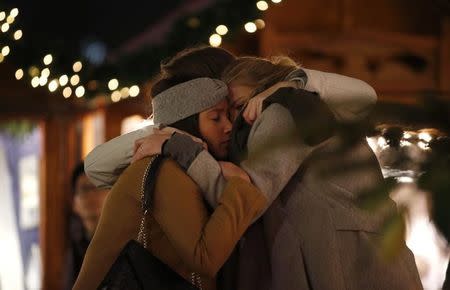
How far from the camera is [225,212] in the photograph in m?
2.00

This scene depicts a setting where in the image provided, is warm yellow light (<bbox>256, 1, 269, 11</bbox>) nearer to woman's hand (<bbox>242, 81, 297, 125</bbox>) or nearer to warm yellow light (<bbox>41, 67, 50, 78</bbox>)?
warm yellow light (<bbox>41, 67, 50, 78</bbox>)

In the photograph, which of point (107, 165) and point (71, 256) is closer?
point (107, 165)

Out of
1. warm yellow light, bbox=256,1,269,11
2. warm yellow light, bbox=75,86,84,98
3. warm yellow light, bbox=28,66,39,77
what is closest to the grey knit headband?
warm yellow light, bbox=256,1,269,11

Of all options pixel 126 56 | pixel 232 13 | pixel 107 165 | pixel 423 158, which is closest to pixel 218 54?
pixel 107 165

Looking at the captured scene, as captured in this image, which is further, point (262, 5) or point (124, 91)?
point (124, 91)

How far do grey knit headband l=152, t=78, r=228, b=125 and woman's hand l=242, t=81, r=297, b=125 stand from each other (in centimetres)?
12

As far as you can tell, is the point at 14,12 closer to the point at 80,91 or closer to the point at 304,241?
the point at 80,91

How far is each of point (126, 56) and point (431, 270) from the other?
91.4 inches

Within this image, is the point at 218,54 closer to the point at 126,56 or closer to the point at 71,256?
the point at 71,256

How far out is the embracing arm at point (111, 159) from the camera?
229 centimetres

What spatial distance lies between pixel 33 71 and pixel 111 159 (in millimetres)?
2877

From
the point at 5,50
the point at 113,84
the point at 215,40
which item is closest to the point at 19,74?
the point at 5,50

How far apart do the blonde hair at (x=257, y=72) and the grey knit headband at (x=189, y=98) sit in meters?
0.05

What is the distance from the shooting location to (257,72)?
2287mm
